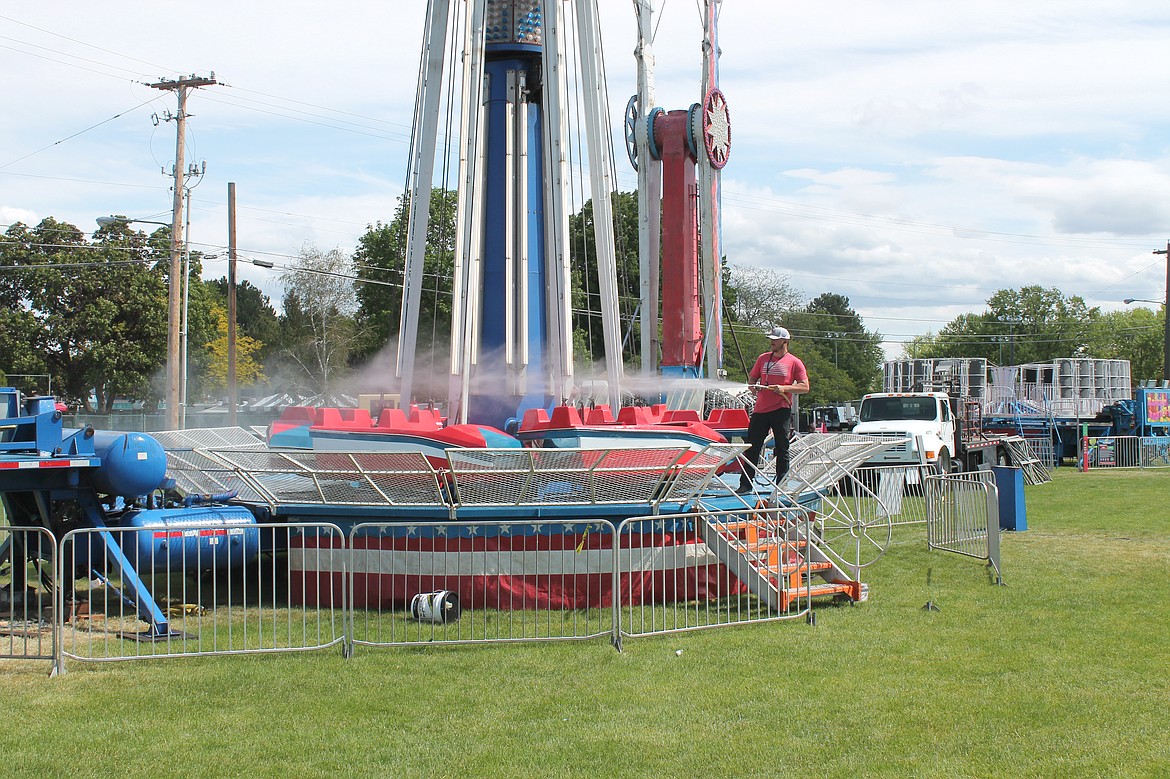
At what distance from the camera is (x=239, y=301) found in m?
102

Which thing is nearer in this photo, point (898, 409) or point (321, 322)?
point (898, 409)

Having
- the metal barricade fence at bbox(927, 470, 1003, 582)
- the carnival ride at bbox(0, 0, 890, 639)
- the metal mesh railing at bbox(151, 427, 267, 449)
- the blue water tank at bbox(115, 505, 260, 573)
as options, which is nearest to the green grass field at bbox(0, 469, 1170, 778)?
the carnival ride at bbox(0, 0, 890, 639)

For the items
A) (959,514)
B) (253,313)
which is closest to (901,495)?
(959,514)

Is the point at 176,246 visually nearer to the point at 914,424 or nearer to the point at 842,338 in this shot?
the point at 914,424

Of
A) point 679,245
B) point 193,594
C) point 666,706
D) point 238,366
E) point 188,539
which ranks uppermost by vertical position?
point 679,245

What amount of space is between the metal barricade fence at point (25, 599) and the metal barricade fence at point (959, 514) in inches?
385

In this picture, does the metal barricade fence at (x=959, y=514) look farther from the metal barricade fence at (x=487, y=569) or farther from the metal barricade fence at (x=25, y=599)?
the metal barricade fence at (x=25, y=599)

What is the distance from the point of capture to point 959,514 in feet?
46.6

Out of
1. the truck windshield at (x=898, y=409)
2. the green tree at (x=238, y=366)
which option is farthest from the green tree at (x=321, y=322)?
the truck windshield at (x=898, y=409)

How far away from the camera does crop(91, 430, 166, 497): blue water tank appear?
392 inches

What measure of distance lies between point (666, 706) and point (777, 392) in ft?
19.5

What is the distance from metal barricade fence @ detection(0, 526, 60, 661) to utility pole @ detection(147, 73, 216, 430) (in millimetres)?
22775

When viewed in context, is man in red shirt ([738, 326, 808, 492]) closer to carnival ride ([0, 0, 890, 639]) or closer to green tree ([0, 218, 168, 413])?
carnival ride ([0, 0, 890, 639])

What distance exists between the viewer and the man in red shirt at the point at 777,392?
12430 mm
